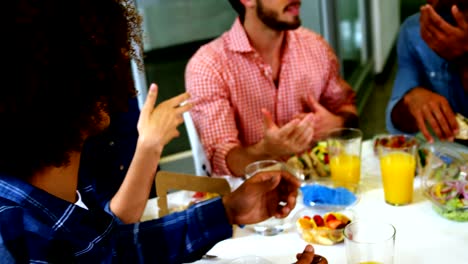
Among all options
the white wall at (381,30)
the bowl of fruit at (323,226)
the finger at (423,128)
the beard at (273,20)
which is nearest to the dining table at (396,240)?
the bowl of fruit at (323,226)

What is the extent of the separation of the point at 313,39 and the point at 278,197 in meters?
1.08

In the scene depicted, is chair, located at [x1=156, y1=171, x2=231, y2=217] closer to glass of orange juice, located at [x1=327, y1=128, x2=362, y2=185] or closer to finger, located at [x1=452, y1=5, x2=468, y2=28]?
glass of orange juice, located at [x1=327, y1=128, x2=362, y2=185]

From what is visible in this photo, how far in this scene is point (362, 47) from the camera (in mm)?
5262

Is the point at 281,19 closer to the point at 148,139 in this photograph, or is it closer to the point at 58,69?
the point at 148,139

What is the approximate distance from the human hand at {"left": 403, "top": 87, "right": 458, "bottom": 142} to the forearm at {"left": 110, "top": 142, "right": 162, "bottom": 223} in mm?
839

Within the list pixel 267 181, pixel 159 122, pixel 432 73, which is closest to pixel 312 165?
pixel 267 181

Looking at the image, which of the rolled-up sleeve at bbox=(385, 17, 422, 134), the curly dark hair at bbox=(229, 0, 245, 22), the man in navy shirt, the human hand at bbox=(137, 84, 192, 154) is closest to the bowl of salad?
the man in navy shirt

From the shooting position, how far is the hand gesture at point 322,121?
71.9 inches

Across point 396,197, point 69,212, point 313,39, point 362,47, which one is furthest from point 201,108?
point 362,47

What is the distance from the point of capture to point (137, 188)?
1.33 meters

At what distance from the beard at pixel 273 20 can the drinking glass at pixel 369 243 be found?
3.58 ft

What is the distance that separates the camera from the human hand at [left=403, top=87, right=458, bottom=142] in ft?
5.01

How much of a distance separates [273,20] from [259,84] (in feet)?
0.85

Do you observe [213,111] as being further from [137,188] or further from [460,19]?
[460,19]
